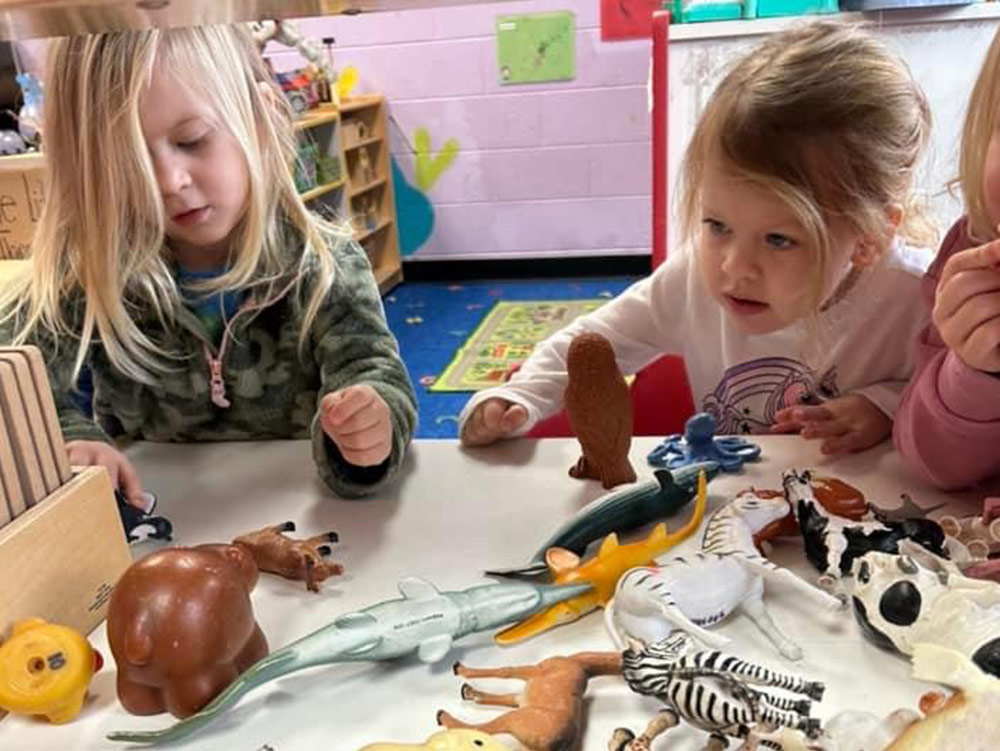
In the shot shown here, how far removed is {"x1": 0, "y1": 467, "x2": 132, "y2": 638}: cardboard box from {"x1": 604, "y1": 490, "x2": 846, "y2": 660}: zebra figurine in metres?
0.28

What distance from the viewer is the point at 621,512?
545 millimetres

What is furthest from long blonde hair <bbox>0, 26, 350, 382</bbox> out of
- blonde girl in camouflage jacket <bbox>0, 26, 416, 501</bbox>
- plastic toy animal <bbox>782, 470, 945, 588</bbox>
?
plastic toy animal <bbox>782, 470, 945, 588</bbox>

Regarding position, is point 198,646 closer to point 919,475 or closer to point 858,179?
point 919,475

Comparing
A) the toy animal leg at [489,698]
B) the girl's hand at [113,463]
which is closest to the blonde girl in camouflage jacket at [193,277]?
the girl's hand at [113,463]

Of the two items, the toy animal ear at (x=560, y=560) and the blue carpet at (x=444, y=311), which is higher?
the toy animal ear at (x=560, y=560)

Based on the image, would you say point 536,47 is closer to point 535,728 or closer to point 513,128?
point 513,128

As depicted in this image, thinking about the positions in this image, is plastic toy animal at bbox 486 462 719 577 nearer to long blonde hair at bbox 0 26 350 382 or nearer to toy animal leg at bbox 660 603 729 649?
toy animal leg at bbox 660 603 729 649

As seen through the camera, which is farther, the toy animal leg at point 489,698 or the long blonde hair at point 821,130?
the long blonde hair at point 821,130

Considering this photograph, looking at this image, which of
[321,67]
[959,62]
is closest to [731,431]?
[959,62]

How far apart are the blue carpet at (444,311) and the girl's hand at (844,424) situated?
1.44 m

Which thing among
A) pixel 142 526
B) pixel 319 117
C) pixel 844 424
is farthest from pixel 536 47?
pixel 142 526

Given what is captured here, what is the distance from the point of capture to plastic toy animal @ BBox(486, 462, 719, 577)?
0.52m

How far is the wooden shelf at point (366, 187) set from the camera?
292cm

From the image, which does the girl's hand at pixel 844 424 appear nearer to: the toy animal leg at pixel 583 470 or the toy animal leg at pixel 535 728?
the toy animal leg at pixel 583 470
